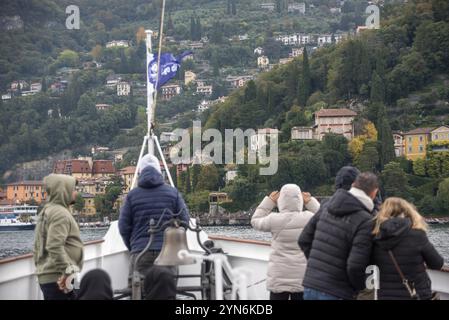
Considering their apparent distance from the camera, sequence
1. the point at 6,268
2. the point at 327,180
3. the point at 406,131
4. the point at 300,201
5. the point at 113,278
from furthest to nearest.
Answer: the point at 406,131
the point at 327,180
the point at 113,278
the point at 6,268
the point at 300,201

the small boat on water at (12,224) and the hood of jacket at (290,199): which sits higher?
the hood of jacket at (290,199)

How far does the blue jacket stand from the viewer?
19.2ft

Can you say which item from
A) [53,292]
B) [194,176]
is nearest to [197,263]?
[53,292]

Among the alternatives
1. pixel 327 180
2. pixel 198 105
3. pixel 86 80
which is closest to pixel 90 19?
pixel 86 80

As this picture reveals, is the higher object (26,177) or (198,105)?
(198,105)

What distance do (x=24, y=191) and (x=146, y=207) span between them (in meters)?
124

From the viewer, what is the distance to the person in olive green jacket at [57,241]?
527 centimetres

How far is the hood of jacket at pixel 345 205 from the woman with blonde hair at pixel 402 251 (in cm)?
12

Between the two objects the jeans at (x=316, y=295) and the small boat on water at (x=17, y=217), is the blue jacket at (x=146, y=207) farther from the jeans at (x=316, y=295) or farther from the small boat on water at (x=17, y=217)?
the small boat on water at (x=17, y=217)

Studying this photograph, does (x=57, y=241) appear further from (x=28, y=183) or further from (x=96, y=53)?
(x=96, y=53)

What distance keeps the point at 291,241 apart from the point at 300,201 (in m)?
0.27

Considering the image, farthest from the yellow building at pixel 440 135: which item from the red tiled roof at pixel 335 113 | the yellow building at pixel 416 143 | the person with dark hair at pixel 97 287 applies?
the person with dark hair at pixel 97 287

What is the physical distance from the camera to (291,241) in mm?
5766
